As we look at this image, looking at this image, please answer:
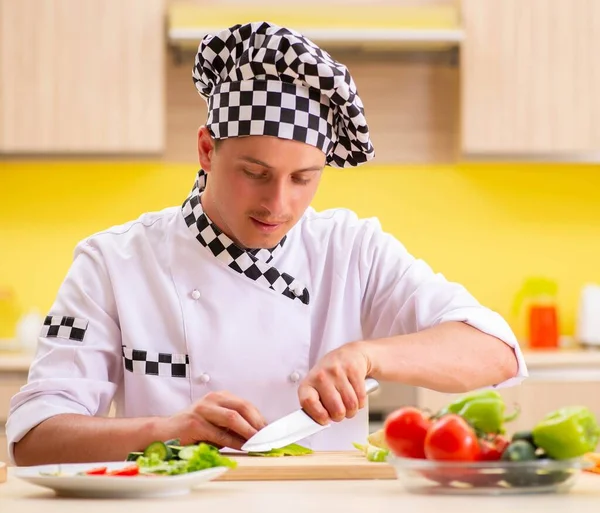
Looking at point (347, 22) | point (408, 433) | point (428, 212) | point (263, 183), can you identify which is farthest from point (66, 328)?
point (428, 212)

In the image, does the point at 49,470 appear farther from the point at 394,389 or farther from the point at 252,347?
the point at 394,389

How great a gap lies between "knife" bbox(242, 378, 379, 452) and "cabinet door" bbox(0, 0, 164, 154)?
2.06m

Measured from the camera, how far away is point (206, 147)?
1.82 meters

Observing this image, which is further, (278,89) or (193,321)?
(193,321)

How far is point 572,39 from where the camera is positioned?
3.45 metres

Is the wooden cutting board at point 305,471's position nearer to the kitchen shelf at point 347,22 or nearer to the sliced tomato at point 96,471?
the sliced tomato at point 96,471

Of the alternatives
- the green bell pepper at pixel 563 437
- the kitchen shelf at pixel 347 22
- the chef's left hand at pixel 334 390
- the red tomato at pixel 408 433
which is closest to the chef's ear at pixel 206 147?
the chef's left hand at pixel 334 390

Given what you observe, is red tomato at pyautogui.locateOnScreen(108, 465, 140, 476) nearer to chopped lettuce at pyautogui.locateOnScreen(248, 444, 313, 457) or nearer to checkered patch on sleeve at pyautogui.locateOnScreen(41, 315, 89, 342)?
chopped lettuce at pyautogui.locateOnScreen(248, 444, 313, 457)

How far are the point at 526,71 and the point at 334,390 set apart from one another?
88.5 inches

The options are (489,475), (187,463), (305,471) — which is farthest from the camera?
(305,471)

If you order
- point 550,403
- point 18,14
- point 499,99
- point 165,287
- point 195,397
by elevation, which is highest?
point 18,14

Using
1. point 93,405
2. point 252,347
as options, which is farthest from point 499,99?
point 93,405

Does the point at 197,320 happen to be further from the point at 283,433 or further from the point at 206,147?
the point at 283,433

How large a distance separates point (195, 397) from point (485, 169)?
2164 millimetres
